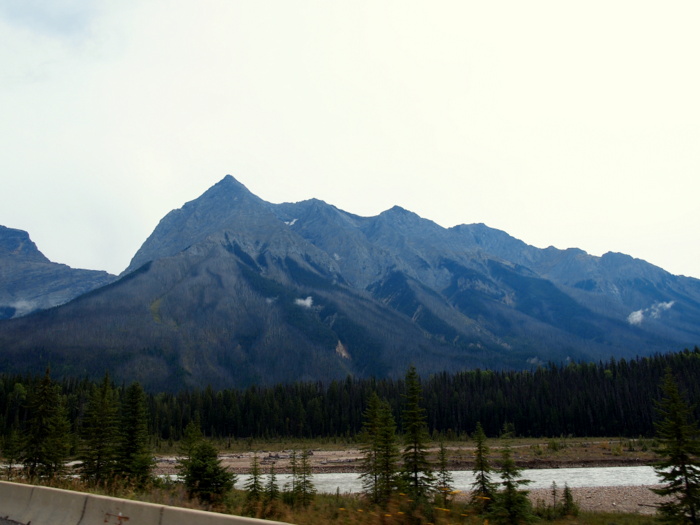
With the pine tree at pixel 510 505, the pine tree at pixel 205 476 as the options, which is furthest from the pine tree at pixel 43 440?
the pine tree at pixel 510 505

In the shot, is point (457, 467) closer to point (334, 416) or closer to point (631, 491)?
point (631, 491)

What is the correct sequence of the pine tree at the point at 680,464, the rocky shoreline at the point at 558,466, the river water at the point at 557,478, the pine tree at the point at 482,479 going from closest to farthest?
the pine tree at the point at 680,464
the pine tree at the point at 482,479
the rocky shoreline at the point at 558,466
the river water at the point at 557,478

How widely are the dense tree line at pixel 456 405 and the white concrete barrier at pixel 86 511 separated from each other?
112 meters

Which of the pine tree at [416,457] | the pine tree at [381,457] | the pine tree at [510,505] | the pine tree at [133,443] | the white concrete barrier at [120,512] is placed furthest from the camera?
the pine tree at [133,443]

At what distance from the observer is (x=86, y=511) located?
46.8 feet

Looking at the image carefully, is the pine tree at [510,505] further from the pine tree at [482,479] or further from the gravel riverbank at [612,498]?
the gravel riverbank at [612,498]

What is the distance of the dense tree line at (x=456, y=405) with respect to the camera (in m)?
126

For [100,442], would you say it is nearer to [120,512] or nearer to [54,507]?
[54,507]

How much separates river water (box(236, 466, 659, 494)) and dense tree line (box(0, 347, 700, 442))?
2290 inches

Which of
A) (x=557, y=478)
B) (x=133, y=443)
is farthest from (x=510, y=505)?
(x=557, y=478)

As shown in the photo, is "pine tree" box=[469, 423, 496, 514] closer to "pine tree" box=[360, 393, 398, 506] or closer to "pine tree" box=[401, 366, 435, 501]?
"pine tree" box=[401, 366, 435, 501]

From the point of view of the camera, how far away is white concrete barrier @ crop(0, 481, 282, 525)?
12.2 metres

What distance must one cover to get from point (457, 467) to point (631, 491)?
31.0 metres

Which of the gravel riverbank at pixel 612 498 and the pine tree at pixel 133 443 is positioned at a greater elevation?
the pine tree at pixel 133 443
